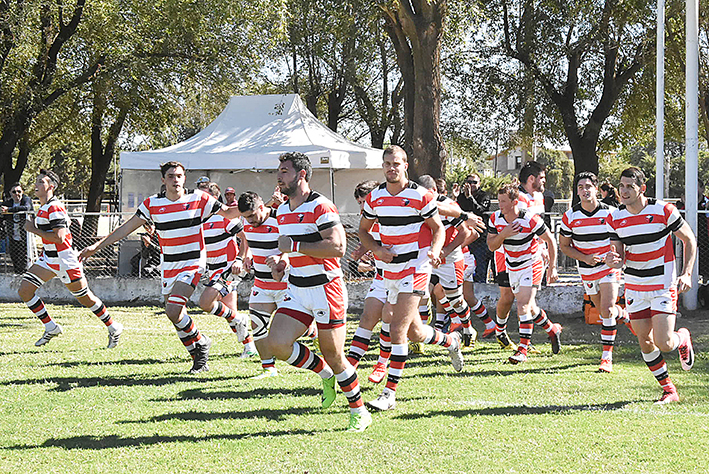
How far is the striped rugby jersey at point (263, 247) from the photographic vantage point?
315 inches

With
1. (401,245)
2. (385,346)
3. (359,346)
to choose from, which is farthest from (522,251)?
(401,245)

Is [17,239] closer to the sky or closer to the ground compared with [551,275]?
closer to the sky

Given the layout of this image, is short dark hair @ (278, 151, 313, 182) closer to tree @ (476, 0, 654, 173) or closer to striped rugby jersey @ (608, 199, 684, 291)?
striped rugby jersey @ (608, 199, 684, 291)

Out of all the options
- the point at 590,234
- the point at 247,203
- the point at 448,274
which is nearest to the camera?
the point at 247,203

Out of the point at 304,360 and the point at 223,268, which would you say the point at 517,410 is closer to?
the point at 304,360

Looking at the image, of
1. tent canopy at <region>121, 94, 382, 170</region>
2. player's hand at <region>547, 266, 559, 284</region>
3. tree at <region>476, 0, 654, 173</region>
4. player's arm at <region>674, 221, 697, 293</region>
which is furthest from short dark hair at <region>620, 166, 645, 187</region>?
tree at <region>476, 0, 654, 173</region>

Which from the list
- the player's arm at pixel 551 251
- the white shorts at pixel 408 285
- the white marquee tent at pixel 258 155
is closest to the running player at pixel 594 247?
the player's arm at pixel 551 251

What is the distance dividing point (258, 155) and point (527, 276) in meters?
11.3

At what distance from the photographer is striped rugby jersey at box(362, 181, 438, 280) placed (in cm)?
657

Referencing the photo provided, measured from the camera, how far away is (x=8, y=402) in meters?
6.77

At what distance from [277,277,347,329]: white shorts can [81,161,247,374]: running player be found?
2271mm

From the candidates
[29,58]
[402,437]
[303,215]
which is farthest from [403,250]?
[29,58]

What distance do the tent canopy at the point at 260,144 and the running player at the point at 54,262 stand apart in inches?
364

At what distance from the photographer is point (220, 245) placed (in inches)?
352
